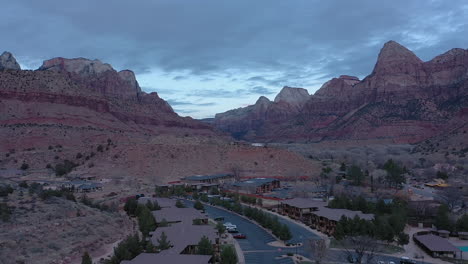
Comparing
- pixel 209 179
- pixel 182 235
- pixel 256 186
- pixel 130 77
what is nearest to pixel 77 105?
pixel 209 179

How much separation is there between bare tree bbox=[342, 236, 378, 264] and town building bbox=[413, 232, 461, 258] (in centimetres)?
544

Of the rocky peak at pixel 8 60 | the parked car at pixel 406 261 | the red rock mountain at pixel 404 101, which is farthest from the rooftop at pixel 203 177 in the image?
the rocky peak at pixel 8 60

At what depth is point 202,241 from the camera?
1193 inches

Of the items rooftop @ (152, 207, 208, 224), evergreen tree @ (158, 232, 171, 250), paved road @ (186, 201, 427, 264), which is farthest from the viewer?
rooftop @ (152, 207, 208, 224)

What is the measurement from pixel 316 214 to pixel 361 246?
42.4 ft

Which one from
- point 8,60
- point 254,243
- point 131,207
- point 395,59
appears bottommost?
point 254,243

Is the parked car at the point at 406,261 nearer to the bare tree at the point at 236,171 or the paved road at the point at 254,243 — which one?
the paved road at the point at 254,243

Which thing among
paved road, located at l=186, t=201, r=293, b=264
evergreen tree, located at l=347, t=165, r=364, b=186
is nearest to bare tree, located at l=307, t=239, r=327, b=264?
paved road, located at l=186, t=201, r=293, b=264

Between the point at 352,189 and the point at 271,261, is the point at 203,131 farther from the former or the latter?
the point at 271,261

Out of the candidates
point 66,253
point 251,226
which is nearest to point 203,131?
point 251,226

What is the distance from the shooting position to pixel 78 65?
17675 centimetres

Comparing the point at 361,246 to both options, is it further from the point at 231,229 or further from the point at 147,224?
the point at 147,224

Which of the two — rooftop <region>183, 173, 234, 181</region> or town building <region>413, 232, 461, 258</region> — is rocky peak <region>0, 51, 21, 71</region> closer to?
rooftop <region>183, 173, 234, 181</region>

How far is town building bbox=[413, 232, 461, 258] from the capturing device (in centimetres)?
3488
